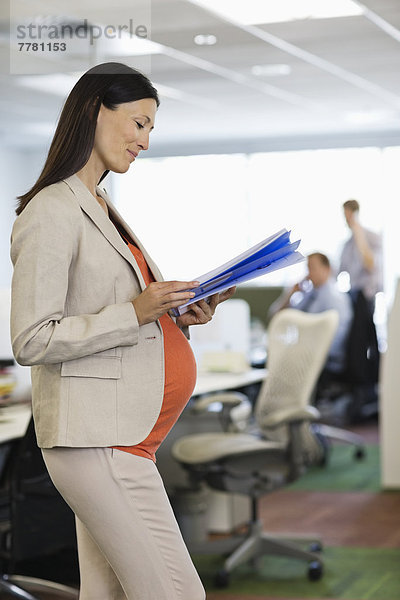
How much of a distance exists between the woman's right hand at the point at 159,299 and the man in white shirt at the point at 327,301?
532 centimetres

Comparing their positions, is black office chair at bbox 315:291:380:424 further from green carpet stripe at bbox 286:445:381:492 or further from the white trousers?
the white trousers

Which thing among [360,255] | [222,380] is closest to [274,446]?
[222,380]

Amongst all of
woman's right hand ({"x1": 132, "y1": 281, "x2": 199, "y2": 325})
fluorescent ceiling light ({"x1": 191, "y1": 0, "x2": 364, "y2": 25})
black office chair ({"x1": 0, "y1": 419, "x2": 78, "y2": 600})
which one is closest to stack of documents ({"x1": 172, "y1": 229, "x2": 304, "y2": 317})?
woman's right hand ({"x1": 132, "y1": 281, "x2": 199, "y2": 325})

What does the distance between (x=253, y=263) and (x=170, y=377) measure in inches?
10.7

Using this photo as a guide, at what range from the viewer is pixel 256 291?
795 centimetres

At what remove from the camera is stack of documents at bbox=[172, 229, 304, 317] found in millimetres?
1742

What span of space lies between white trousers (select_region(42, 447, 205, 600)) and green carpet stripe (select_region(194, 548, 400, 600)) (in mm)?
1882

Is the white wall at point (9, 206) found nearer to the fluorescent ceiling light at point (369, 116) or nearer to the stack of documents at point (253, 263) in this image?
the stack of documents at point (253, 263)

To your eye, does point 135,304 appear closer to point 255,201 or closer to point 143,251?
point 143,251

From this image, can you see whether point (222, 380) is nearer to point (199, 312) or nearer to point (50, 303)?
point (199, 312)

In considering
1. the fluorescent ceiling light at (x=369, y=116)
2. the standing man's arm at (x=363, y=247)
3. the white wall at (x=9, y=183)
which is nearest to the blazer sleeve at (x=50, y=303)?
the white wall at (x=9, y=183)

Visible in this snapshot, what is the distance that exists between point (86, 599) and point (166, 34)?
5339 millimetres

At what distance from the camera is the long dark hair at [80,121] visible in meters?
1.76

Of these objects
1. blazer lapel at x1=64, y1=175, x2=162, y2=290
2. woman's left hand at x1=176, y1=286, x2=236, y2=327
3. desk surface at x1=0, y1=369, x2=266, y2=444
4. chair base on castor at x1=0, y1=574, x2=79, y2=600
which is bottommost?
chair base on castor at x1=0, y1=574, x2=79, y2=600
